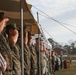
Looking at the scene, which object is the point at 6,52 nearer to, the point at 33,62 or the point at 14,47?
the point at 14,47

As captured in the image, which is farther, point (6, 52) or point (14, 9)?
point (14, 9)

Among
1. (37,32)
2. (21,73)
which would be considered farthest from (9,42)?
(37,32)

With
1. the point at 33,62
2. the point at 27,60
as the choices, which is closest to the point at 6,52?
the point at 27,60

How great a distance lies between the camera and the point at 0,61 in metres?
5.98

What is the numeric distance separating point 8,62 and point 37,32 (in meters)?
4.47

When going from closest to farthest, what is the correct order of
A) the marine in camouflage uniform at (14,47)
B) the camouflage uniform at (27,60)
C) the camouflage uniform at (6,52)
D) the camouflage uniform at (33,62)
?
the camouflage uniform at (6,52), the marine in camouflage uniform at (14,47), the camouflage uniform at (27,60), the camouflage uniform at (33,62)

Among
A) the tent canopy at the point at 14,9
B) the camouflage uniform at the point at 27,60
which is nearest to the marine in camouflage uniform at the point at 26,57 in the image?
the camouflage uniform at the point at 27,60

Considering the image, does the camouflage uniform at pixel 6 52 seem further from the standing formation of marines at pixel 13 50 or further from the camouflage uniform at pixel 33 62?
the camouflage uniform at pixel 33 62

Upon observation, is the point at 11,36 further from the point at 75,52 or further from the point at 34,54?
the point at 75,52

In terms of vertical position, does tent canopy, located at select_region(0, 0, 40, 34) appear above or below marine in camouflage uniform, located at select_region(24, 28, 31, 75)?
above

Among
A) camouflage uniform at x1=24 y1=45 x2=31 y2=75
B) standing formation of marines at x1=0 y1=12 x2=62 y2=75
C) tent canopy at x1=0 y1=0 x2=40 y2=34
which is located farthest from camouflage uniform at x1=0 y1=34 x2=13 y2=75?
camouflage uniform at x1=24 y1=45 x2=31 y2=75

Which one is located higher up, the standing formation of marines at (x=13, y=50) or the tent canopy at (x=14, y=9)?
the tent canopy at (x=14, y=9)

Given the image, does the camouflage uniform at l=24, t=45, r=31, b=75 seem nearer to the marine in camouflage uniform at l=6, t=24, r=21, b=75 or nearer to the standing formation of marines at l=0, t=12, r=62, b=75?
the standing formation of marines at l=0, t=12, r=62, b=75

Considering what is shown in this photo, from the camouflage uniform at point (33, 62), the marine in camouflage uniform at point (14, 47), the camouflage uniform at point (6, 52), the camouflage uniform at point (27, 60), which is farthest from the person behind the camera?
the camouflage uniform at point (33, 62)
